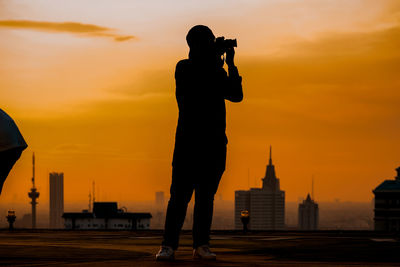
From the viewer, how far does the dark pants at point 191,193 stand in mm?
9469

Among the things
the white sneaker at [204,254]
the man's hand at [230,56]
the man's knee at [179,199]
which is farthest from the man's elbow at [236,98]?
the white sneaker at [204,254]

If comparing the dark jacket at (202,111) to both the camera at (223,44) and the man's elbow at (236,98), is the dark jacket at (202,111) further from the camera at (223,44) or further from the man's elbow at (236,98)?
the camera at (223,44)

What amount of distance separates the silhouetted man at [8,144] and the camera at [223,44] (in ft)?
8.76

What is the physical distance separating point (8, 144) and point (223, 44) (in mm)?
2893

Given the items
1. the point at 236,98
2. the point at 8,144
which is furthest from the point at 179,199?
the point at 8,144

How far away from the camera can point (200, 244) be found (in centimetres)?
944

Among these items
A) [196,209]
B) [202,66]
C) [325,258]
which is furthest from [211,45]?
[325,258]

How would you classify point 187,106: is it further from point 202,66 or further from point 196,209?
point 196,209

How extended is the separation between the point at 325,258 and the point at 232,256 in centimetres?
112

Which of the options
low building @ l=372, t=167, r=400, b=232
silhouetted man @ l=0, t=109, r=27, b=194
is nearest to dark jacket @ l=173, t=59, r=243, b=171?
silhouetted man @ l=0, t=109, r=27, b=194

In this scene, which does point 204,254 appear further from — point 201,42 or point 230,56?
point 201,42

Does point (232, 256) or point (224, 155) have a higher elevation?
point (224, 155)

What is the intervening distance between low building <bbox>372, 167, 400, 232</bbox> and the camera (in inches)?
1707

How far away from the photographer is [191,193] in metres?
9.60
